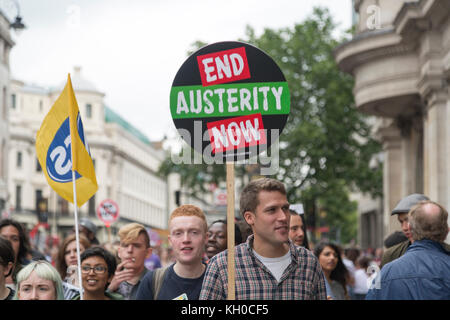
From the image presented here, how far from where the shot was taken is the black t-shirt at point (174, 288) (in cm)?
555

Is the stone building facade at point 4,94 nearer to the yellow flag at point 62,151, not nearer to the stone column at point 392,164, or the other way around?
the stone column at point 392,164

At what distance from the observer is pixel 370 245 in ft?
171

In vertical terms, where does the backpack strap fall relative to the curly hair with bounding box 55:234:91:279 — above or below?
below

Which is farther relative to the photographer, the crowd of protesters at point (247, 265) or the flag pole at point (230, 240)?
the crowd of protesters at point (247, 265)

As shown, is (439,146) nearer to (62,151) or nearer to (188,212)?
(62,151)

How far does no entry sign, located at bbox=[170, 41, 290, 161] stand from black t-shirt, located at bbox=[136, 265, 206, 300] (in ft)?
3.42

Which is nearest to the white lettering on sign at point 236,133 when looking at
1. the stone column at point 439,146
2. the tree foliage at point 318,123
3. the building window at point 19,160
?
the stone column at point 439,146

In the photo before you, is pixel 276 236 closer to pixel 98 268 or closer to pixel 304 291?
pixel 304 291

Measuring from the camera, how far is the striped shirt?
456cm

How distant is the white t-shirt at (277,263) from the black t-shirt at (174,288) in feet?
3.11

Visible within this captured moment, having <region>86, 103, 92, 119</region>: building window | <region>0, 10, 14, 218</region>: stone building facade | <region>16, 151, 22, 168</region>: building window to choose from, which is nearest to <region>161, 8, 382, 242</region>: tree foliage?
<region>0, 10, 14, 218</region>: stone building facade

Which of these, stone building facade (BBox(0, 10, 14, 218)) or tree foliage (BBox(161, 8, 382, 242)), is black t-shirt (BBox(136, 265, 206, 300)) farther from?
stone building facade (BBox(0, 10, 14, 218))

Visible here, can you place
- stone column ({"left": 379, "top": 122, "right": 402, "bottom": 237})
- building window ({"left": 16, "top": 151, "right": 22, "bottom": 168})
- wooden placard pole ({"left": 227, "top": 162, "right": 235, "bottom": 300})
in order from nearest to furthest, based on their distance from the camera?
wooden placard pole ({"left": 227, "top": 162, "right": 235, "bottom": 300})
stone column ({"left": 379, "top": 122, "right": 402, "bottom": 237})
building window ({"left": 16, "top": 151, "right": 22, "bottom": 168})

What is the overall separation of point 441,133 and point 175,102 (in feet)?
55.6
